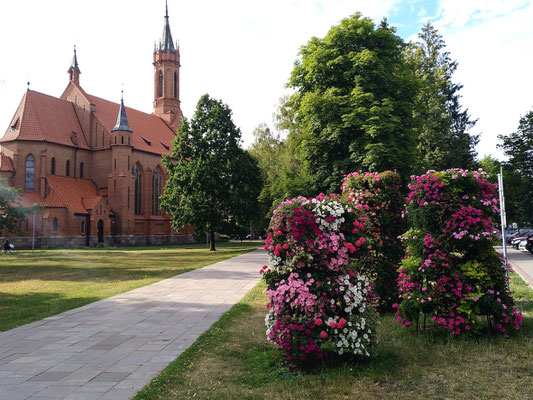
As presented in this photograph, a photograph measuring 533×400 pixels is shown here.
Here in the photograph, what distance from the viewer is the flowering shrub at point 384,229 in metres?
7.94

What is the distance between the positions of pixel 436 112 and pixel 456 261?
27475 mm

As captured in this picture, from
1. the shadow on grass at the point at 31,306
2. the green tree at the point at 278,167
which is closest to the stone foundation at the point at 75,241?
the green tree at the point at 278,167

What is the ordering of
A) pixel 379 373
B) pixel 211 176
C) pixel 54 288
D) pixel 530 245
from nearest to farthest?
pixel 379 373, pixel 54 288, pixel 530 245, pixel 211 176

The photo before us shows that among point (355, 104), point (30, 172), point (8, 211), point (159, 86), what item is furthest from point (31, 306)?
point (159, 86)

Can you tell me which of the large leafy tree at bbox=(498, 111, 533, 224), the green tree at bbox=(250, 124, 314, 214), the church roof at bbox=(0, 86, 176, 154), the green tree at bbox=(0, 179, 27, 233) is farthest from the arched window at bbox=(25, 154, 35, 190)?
the large leafy tree at bbox=(498, 111, 533, 224)

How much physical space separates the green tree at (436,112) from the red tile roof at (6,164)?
39916 millimetres

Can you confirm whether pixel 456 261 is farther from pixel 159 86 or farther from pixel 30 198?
pixel 159 86

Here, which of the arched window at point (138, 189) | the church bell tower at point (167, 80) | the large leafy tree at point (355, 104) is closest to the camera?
the large leafy tree at point (355, 104)

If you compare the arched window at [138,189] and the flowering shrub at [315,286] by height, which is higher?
the arched window at [138,189]

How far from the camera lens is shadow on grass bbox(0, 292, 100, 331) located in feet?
27.4

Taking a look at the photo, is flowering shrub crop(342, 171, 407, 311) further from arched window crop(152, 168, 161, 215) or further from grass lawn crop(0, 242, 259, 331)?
arched window crop(152, 168, 161, 215)

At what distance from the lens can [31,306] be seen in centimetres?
995

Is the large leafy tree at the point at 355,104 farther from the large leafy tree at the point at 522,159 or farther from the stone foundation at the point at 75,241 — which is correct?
the stone foundation at the point at 75,241

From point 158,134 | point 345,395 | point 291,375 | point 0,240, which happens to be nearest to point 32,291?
point 291,375
